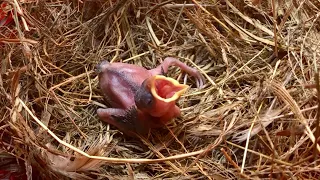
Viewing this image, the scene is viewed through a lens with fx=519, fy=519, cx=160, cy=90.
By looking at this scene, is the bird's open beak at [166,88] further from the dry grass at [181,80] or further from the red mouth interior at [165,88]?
the dry grass at [181,80]

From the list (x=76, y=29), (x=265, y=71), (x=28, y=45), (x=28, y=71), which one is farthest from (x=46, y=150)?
(x=265, y=71)

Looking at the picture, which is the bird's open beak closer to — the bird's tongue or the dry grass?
the bird's tongue

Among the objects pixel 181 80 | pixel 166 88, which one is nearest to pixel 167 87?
pixel 166 88

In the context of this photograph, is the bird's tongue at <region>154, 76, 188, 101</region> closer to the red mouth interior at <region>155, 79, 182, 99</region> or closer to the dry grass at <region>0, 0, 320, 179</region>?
the red mouth interior at <region>155, 79, 182, 99</region>

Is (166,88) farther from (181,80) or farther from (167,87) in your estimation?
(181,80)

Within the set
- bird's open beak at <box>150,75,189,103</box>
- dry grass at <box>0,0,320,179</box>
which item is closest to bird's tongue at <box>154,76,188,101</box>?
bird's open beak at <box>150,75,189,103</box>

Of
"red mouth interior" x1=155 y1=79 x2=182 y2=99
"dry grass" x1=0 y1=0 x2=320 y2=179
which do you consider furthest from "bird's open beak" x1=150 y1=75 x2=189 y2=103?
"dry grass" x1=0 y1=0 x2=320 y2=179

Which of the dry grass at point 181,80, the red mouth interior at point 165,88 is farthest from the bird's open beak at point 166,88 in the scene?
the dry grass at point 181,80
